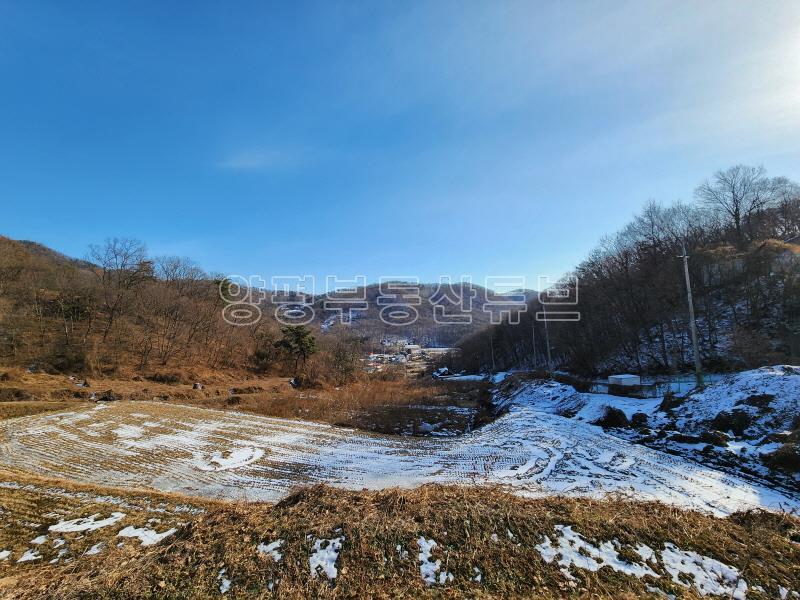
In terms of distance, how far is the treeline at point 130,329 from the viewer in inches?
1254

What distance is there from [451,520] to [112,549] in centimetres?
502

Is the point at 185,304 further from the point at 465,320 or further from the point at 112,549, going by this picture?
the point at 465,320

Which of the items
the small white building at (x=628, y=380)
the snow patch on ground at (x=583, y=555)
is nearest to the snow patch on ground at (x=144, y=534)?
the snow patch on ground at (x=583, y=555)

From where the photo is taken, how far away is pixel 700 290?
34.3 meters

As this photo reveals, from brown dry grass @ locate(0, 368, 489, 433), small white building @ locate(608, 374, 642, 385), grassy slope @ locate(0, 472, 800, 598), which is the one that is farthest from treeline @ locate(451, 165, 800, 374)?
grassy slope @ locate(0, 472, 800, 598)

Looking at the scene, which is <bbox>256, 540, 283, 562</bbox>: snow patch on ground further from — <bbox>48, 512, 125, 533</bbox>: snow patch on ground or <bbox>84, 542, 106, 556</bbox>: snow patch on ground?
<bbox>48, 512, 125, 533</bbox>: snow patch on ground

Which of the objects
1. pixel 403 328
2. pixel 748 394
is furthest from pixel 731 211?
pixel 403 328

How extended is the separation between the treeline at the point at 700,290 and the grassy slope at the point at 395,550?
2233 centimetres

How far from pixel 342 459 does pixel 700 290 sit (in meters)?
39.4

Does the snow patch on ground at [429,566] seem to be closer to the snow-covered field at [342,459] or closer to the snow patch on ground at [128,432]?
the snow-covered field at [342,459]

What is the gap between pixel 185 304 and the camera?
43438mm

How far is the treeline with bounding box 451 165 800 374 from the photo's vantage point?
26.2 meters

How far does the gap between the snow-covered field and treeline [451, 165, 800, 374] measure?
1724cm

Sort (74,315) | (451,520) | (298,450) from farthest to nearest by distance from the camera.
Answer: (74,315) → (298,450) → (451,520)
